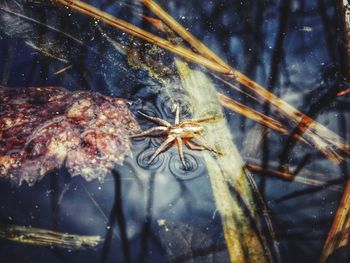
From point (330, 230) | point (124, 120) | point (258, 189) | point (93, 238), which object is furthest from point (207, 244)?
point (124, 120)

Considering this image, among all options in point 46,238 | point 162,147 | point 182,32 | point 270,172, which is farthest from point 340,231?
point 182,32

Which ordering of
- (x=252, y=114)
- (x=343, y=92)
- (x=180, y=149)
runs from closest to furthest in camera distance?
1. (x=180, y=149)
2. (x=252, y=114)
3. (x=343, y=92)

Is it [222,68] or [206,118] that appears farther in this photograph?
[222,68]

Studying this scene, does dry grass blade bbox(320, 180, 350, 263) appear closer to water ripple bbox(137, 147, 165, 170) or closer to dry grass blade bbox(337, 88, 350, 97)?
dry grass blade bbox(337, 88, 350, 97)

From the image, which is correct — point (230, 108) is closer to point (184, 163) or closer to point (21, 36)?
point (184, 163)

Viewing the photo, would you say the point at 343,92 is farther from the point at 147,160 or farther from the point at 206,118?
the point at 147,160

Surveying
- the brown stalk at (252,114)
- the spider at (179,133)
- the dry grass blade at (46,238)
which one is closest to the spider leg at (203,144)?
the spider at (179,133)

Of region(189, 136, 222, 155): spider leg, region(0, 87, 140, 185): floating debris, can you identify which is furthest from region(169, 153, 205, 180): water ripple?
region(0, 87, 140, 185): floating debris
